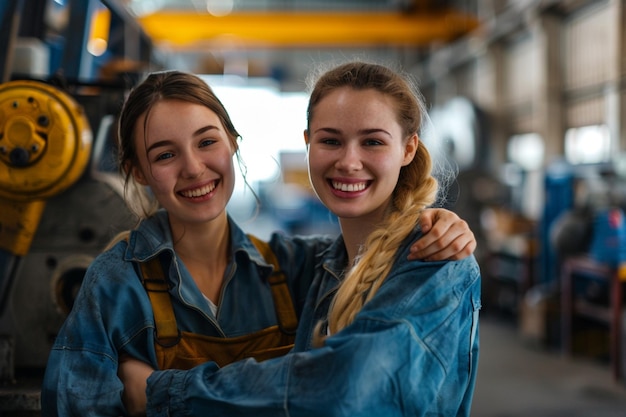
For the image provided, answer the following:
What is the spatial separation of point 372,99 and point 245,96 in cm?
821

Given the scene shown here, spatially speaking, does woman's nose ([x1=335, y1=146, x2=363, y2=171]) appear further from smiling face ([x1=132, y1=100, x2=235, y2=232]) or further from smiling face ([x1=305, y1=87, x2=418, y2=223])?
smiling face ([x1=132, y1=100, x2=235, y2=232])

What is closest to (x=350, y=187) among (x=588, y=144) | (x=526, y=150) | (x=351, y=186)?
(x=351, y=186)

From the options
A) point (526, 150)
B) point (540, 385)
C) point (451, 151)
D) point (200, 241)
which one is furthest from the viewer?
point (451, 151)

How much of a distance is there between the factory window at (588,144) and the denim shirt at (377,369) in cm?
483

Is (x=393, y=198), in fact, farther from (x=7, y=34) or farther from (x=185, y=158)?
(x=7, y=34)

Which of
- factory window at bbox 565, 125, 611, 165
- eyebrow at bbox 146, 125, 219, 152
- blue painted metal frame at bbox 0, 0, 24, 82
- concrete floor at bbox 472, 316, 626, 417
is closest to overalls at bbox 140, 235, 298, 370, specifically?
eyebrow at bbox 146, 125, 219, 152

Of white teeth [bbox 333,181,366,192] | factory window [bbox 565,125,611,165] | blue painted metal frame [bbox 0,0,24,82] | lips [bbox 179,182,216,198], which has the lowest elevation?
lips [bbox 179,182,216,198]

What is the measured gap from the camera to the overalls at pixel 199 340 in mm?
1211

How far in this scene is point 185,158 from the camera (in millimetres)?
1250

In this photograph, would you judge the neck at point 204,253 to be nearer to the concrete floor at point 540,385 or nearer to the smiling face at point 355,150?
the smiling face at point 355,150

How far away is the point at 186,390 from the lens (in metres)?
1.04

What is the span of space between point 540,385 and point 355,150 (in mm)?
3249

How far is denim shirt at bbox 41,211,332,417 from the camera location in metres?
1.10

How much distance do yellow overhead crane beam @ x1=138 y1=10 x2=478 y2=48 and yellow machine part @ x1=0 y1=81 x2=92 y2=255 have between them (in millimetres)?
7243
